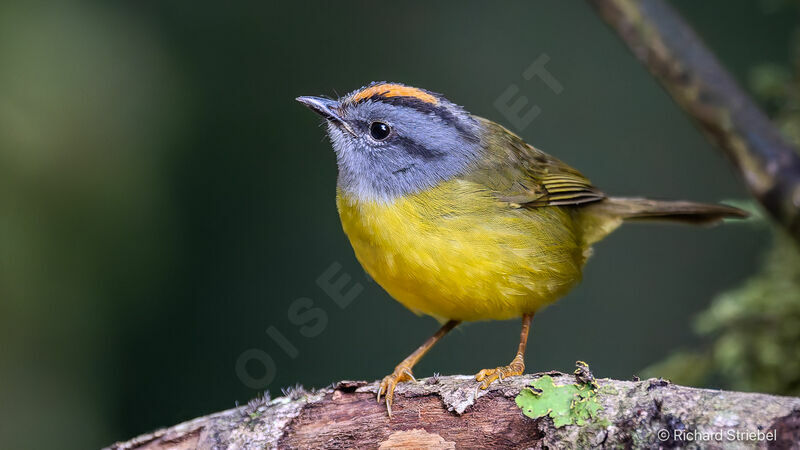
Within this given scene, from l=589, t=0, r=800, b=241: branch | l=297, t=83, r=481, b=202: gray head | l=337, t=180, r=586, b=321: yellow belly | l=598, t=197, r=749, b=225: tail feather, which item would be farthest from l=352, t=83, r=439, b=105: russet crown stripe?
l=598, t=197, r=749, b=225: tail feather

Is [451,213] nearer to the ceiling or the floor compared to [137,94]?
nearer to the floor

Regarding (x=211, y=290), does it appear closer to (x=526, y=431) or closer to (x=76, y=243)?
(x=76, y=243)

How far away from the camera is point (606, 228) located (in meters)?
4.74

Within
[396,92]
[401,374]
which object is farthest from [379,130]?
[401,374]

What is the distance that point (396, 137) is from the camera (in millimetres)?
4129

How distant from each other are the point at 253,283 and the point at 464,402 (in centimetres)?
279

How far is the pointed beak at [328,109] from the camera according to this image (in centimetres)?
423

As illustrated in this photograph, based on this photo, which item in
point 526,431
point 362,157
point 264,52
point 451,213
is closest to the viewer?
point 526,431

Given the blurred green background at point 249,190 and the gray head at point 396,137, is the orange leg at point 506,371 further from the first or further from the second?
the blurred green background at point 249,190

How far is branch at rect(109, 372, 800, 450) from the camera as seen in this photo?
2504 mm

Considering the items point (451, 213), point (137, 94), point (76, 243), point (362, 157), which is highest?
point (137, 94)

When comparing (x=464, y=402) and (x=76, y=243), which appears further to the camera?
(x=76, y=243)

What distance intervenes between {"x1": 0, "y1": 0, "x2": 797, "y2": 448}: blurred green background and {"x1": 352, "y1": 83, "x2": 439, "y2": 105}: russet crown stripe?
1.55 meters

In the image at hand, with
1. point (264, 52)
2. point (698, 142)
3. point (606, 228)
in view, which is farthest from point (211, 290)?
point (698, 142)
